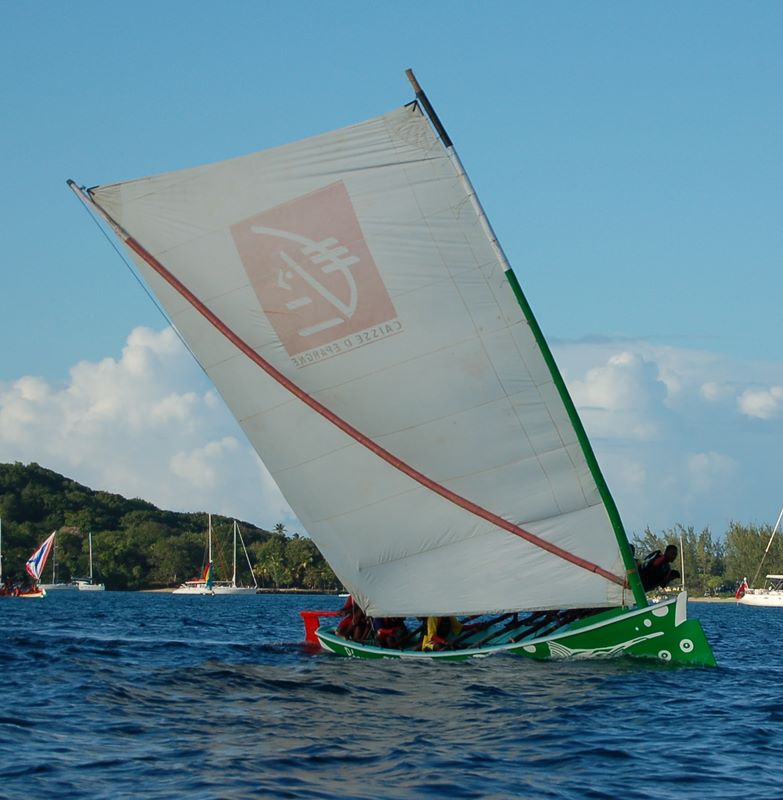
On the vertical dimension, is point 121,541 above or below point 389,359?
above

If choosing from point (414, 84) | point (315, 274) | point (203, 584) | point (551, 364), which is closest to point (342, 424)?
point (315, 274)

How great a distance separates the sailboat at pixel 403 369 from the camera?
22250 millimetres

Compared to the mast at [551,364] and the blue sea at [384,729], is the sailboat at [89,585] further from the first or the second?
the mast at [551,364]

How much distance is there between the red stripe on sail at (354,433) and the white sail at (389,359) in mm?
39

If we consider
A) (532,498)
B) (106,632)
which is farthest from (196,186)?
(106,632)

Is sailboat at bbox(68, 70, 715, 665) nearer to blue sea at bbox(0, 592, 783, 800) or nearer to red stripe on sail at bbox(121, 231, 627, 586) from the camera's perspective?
red stripe on sail at bbox(121, 231, 627, 586)

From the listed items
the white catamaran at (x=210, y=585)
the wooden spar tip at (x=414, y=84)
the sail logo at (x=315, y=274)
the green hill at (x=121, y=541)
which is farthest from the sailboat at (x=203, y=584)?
the wooden spar tip at (x=414, y=84)

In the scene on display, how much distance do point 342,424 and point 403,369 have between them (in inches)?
Result: 64.6

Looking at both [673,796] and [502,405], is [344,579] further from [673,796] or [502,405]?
[673,796]

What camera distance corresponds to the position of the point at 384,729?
16.2 m

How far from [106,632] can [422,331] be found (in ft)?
66.7

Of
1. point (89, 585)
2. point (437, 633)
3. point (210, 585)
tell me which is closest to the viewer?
point (437, 633)

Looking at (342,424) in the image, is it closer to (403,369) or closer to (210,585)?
(403,369)

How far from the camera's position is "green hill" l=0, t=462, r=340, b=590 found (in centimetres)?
A: 15812
